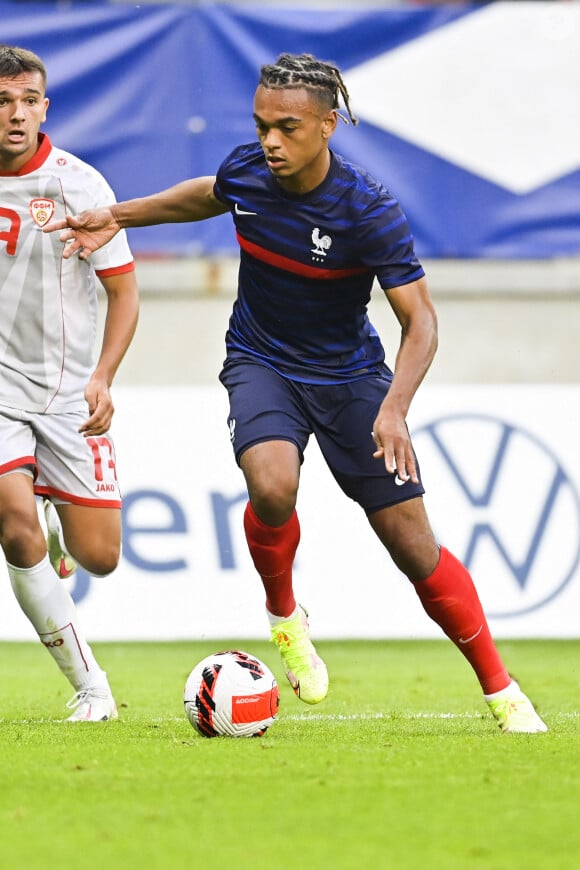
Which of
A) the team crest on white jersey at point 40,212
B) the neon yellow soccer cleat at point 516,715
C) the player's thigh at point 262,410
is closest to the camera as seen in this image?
the neon yellow soccer cleat at point 516,715

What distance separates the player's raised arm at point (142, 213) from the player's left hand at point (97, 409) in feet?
1.51

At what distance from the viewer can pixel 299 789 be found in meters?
3.99

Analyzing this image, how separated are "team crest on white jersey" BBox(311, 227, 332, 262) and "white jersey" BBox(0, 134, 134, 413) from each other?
3.20 ft

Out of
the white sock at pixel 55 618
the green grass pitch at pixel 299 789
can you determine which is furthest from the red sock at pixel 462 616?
the white sock at pixel 55 618

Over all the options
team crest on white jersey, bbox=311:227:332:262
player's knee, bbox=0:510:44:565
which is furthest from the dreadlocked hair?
player's knee, bbox=0:510:44:565

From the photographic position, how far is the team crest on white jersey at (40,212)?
5.74 metres

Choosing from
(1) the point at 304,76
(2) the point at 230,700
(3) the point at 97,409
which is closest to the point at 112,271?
(3) the point at 97,409

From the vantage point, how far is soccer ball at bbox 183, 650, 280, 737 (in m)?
Answer: 5.11

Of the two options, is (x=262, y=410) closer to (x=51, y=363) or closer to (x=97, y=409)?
(x=97, y=409)

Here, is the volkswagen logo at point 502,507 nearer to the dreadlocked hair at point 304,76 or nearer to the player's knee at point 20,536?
the player's knee at point 20,536

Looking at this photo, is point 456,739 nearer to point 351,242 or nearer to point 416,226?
point 351,242

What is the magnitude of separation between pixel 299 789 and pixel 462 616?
→ 1.35 m

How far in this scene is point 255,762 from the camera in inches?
176

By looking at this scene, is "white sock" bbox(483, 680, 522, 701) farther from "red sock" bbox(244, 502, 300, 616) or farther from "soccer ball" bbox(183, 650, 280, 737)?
"red sock" bbox(244, 502, 300, 616)
